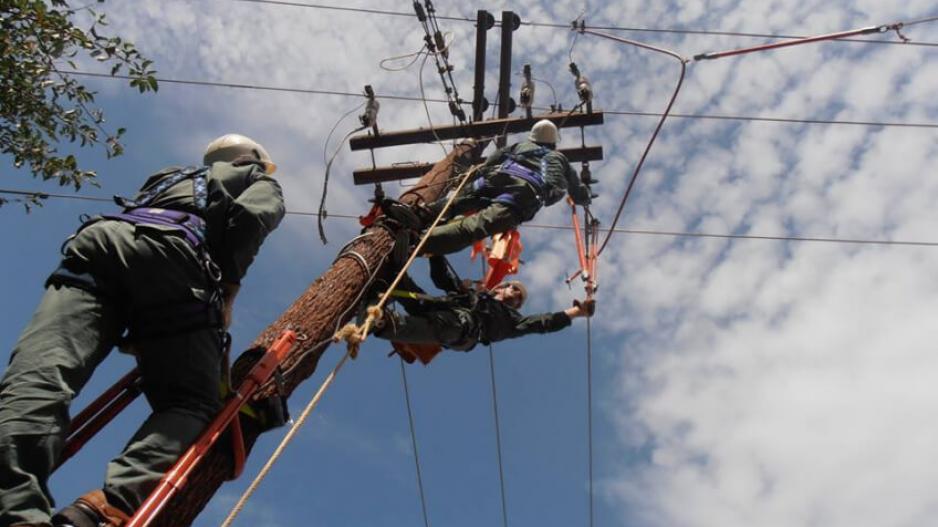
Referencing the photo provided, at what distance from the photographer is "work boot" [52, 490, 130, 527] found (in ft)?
5.81

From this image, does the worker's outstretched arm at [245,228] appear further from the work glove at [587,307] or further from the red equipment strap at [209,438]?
the work glove at [587,307]

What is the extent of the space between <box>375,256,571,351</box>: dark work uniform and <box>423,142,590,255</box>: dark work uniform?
1.04 feet

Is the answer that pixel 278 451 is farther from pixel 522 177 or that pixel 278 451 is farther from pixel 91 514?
pixel 522 177

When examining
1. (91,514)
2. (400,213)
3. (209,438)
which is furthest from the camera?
(400,213)

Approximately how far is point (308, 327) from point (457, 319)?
1174mm

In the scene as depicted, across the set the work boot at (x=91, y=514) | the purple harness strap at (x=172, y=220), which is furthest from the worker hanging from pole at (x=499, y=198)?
the work boot at (x=91, y=514)

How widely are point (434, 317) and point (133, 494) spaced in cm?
239

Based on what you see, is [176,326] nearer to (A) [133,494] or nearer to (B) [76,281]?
(B) [76,281]

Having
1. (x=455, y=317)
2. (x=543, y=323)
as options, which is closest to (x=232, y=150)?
(x=455, y=317)

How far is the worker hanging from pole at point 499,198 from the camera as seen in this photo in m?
4.22

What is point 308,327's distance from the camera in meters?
3.36

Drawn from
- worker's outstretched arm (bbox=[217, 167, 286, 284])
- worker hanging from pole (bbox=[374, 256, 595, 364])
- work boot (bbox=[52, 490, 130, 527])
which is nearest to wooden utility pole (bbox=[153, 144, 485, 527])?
worker hanging from pole (bbox=[374, 256, 595, 364])

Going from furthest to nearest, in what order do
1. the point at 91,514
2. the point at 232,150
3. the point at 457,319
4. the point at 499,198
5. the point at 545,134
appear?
1. the point at 545,134
2. the point at 499,198
3. the point at 457,319
4. the point at 232,150
5. the point at 91,514

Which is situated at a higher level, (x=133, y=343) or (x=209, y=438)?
(x=133, y=343)
